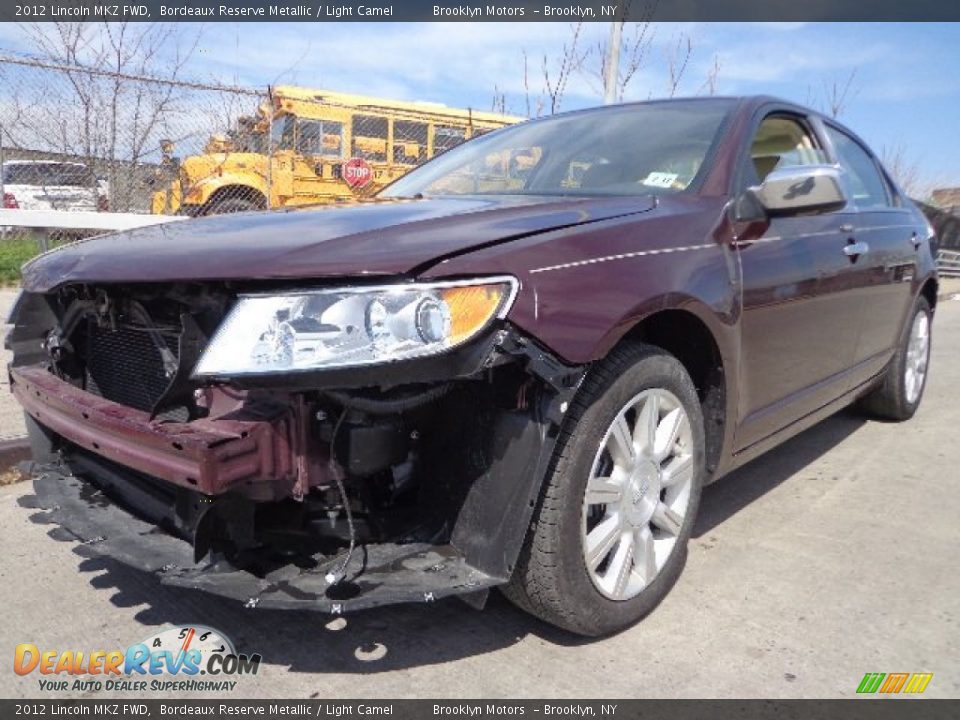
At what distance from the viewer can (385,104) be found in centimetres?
1170

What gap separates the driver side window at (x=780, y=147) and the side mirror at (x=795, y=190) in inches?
6.4

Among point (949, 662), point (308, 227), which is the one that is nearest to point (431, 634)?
point (308, 227)

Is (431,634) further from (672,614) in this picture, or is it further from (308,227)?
(308,227)

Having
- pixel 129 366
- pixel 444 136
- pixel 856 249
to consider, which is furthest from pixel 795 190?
pixel 444 136

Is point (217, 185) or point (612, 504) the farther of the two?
point (217, 185)

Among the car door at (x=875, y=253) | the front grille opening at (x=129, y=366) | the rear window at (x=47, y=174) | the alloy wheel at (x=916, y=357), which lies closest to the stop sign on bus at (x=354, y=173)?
the rear window at (x=47, y=174)

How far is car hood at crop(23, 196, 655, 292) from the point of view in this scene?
1.70 m

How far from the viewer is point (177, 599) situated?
2422 millimetres

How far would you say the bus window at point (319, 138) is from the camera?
10.3 m

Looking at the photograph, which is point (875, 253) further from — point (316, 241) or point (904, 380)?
point (316, 241)

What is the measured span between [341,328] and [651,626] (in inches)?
53.4

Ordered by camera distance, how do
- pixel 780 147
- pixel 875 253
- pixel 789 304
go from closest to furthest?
pixel 789 304
pixel 780 147
pixel 875 253

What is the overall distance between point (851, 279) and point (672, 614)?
1797 mm

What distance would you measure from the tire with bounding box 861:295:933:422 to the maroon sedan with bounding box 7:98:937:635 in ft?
6.65
